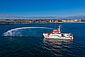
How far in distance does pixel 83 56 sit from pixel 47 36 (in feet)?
123

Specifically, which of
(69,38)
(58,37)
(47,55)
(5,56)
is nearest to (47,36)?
(58,37)

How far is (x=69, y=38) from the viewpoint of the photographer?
71.8 m

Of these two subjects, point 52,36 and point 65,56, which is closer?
point 65,56

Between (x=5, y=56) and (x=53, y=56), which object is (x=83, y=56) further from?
(x=5, y=56)

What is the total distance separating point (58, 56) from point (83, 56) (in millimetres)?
10758

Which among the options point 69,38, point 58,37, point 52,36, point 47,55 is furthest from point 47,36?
point 47,55

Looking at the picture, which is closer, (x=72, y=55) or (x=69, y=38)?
(x=72, y=55)

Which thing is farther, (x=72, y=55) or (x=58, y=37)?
(x=58, y=37)

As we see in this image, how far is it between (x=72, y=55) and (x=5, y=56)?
1125 inches

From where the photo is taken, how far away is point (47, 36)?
73938mm

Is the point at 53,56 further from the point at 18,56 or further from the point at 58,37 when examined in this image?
the point at 58,37

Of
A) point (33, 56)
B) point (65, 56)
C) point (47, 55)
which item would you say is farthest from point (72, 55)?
point (33, 56)

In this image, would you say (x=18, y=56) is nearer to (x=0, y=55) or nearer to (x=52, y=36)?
(x=0, y=55)

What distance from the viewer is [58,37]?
237 feet
